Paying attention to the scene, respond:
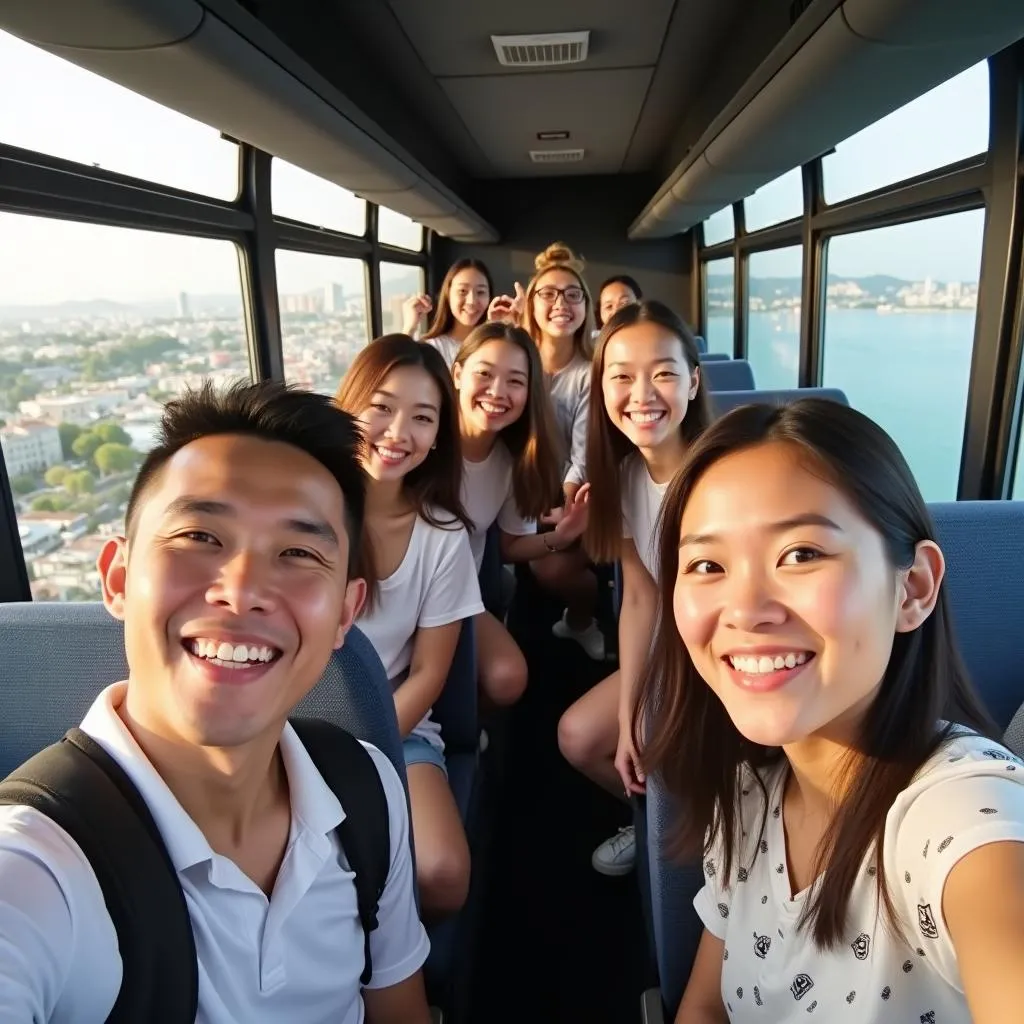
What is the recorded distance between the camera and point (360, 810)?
1.12m

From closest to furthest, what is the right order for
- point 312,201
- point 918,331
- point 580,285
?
1. point 918,331
2. point 580,285
3. point 312,201

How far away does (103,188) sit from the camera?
236cm

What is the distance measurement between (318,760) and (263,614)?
0.98 ft

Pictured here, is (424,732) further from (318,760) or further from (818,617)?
(818,617)

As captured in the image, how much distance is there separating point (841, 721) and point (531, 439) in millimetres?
1964

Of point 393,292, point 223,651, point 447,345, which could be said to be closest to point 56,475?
point 223,651

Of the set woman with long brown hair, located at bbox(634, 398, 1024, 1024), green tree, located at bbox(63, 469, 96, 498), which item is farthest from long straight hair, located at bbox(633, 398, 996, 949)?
green tree, located at bbox(63, 469, 96, 498)

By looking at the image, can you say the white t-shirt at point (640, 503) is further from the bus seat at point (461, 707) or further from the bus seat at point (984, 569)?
the bus seat at point (984, 569)

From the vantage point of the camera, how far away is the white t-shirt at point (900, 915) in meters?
0.80

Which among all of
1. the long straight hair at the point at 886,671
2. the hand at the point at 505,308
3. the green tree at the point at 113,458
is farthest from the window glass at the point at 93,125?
the hand at the point at 505,308

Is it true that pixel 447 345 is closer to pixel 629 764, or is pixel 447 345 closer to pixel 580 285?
pixel 580 285

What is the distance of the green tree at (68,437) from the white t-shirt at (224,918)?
1.50m

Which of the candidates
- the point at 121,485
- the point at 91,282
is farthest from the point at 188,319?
the point at 121,485

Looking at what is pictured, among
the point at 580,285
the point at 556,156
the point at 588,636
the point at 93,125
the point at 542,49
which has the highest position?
the point at 556,156
